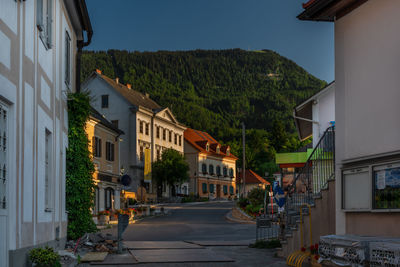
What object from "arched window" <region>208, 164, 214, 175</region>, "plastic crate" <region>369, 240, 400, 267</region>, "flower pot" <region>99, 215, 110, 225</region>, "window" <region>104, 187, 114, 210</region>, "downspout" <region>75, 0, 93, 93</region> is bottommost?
"flower pot" <region>99, 215, 110, 225</region>

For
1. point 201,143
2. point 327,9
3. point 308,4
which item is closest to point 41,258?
point 308,4

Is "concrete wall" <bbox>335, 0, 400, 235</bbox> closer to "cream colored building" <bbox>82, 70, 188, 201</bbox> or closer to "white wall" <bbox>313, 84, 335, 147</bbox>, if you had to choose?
"white wall" <bbox>313, 84, 335, 147</bbox>

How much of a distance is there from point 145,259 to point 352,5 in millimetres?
8202

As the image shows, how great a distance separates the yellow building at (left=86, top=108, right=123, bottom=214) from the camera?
A: 39.3m

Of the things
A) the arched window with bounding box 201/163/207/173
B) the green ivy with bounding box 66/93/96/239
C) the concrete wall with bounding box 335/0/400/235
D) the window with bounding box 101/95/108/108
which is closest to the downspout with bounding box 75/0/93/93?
the green ivy with bounding box 66/93/96/239

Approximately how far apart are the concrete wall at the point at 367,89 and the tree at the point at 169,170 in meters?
55.0

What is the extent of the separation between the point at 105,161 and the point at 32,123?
32.4 m

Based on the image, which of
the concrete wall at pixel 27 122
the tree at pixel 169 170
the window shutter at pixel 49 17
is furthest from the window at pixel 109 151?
the window shutter at pixel 49 17

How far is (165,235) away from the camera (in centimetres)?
2602

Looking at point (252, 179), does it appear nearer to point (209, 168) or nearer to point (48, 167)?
point (209, 168)

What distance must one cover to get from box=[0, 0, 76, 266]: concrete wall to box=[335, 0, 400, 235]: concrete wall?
5.93 m

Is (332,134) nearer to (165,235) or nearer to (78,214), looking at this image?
(78,214)

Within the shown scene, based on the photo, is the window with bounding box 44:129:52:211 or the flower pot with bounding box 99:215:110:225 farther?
the flower pot with bounding box 99:215:110:225

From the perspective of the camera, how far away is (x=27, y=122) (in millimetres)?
9891
